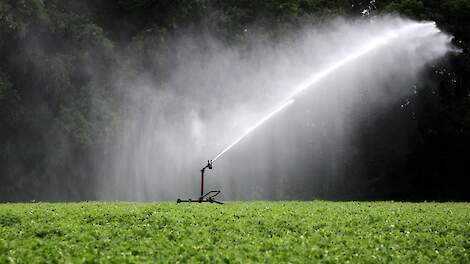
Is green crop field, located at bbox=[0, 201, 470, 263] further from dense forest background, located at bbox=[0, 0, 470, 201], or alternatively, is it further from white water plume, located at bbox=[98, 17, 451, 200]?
white water plume, located at bbox=[98, 17, 451, 200]

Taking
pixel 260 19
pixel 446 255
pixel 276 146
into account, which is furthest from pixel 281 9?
pixel 446 255

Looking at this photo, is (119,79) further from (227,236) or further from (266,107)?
(227,236)

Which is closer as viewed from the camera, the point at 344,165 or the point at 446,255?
the point at 446,255

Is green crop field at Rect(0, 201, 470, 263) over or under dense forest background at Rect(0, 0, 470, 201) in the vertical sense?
under

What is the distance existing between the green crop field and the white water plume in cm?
1704

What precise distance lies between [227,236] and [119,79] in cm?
2085

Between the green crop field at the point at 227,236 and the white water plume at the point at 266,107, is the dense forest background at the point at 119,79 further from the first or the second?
the green crop field at the point at 227,236

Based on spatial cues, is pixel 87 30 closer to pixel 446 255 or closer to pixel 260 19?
pixel 260 19

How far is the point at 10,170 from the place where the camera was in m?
30.0

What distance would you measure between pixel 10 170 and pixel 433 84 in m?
25.7

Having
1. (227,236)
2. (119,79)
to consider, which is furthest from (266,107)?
(227,236)

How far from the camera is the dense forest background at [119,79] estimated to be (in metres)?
29.5

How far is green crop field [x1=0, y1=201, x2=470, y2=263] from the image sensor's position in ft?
37.2

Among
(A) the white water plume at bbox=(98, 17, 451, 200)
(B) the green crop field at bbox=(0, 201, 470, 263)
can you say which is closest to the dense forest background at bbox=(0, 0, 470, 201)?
(A) the white water plume at bbox=(98, 17, 451, 200)
